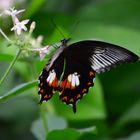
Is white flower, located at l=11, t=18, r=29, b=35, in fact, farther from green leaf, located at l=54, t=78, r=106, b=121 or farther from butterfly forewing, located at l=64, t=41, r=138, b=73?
green leaf, located at l=54, t=78, r=106, b=121

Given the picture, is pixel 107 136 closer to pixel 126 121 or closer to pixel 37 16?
pixel 126 121

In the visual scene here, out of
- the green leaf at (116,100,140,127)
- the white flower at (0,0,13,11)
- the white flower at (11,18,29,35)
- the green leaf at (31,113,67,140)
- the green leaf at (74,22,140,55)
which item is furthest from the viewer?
the green leaf at (74,22,140,55)

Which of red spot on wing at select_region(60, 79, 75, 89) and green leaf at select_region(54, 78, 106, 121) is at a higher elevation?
red spot on wing at select_region(60, 79, 75, 89)

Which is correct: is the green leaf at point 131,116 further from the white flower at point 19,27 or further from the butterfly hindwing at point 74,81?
the white flower at point 19,27

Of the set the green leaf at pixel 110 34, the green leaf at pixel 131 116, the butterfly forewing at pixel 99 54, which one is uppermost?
the butterfly forewing at pixel 99 54

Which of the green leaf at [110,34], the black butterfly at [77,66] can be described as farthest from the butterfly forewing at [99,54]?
the green leaf at [110,34]

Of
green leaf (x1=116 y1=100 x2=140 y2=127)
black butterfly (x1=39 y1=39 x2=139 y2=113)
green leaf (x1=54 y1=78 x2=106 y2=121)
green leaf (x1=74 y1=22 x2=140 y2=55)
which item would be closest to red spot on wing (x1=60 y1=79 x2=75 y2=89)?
black butterfly (x1=39 y1=39 x2=139 y2=113)

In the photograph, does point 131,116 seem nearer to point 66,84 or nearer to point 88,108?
point 88,108
